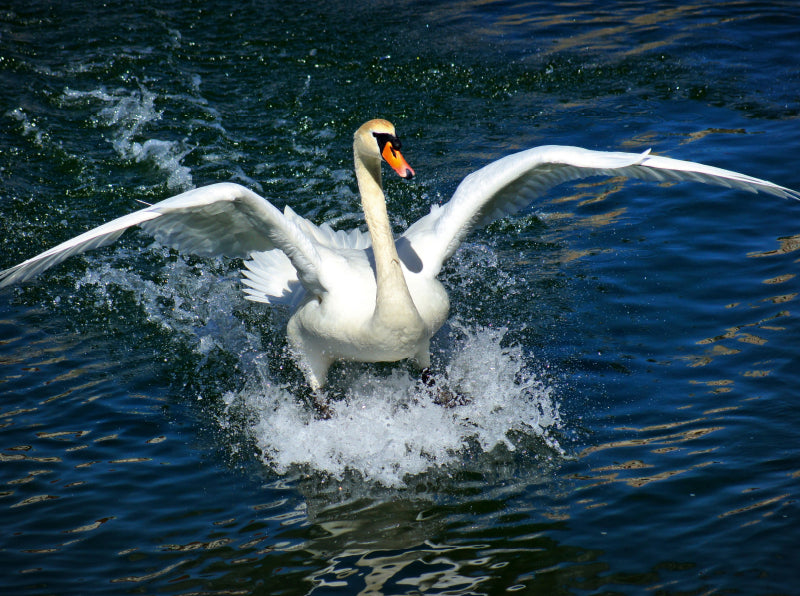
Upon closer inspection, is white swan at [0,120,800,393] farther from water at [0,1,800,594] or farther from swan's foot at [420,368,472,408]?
water at [0,1,800,594]

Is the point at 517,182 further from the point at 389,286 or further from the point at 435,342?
the point at 435,342

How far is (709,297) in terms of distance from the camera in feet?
22.3

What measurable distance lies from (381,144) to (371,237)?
0.61 metres

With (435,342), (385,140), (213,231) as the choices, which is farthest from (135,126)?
(385,140)

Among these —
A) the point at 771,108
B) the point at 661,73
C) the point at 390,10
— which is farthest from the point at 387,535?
the point at 390,10

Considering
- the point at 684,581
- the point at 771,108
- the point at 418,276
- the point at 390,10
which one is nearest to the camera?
the point at 684,581

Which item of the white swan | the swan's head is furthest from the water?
the swan's head

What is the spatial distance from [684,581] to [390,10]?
11.2 m

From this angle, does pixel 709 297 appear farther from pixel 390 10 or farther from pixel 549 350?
pixel 390 10

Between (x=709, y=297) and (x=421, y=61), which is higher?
(x=421, y=61)

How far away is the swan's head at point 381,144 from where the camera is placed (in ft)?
16.5

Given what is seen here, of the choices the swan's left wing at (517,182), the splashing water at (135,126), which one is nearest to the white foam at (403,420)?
the swan's left wing at (517,182)

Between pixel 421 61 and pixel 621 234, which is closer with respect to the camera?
pixel 621 234

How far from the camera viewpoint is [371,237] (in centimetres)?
548
